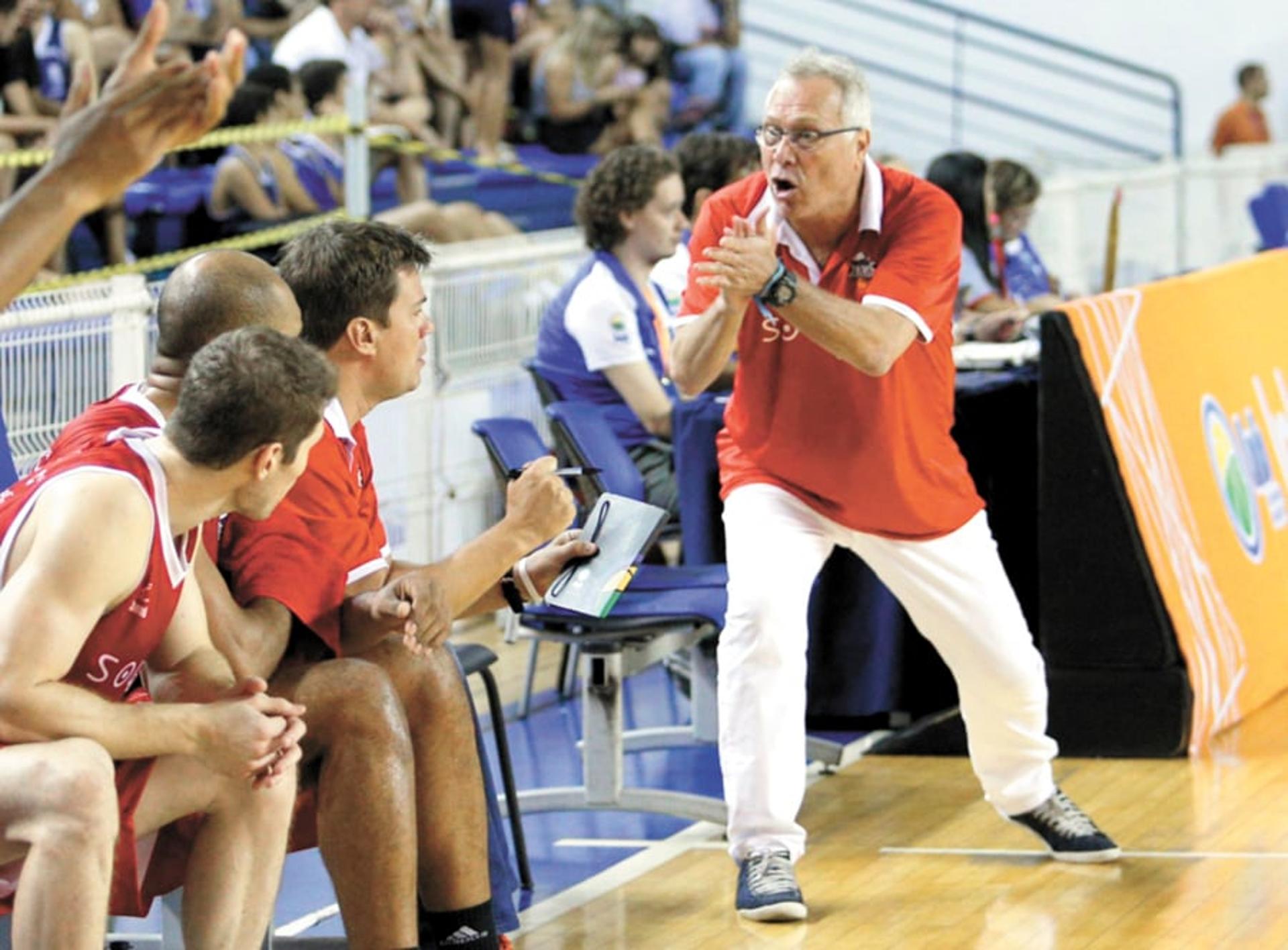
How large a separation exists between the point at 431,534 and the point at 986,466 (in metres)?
2.22

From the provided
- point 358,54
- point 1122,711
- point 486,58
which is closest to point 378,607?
point 1122,711

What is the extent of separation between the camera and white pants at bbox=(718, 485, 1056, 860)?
455 centimetres

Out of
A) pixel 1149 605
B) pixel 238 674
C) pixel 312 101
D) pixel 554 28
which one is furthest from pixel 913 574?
pixel 554 28

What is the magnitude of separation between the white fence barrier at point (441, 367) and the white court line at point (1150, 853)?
209 cm

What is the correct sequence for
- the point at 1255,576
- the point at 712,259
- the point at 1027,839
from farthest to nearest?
the point at 1255,576, the point at 1027,839, the point at 712,259

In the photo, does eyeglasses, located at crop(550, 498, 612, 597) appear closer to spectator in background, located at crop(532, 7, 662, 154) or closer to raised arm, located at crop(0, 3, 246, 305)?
raised arm, located at crop(0, 3, 246, 305)

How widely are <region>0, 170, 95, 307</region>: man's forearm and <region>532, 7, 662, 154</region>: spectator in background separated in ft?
35.7

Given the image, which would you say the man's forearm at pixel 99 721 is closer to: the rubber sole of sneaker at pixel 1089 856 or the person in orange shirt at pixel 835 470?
the person in orange shirt at pixel 835 470

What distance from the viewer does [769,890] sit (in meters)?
4.51

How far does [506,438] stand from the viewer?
524cm

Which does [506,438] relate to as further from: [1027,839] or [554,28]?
[554,28]

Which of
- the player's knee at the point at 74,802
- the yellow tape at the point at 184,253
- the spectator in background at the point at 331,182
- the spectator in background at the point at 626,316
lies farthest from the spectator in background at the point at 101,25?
the player's knee at the point at 74,802

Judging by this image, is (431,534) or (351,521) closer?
(351,521)

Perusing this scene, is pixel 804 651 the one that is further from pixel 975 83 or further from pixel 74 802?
pixel 975 83
